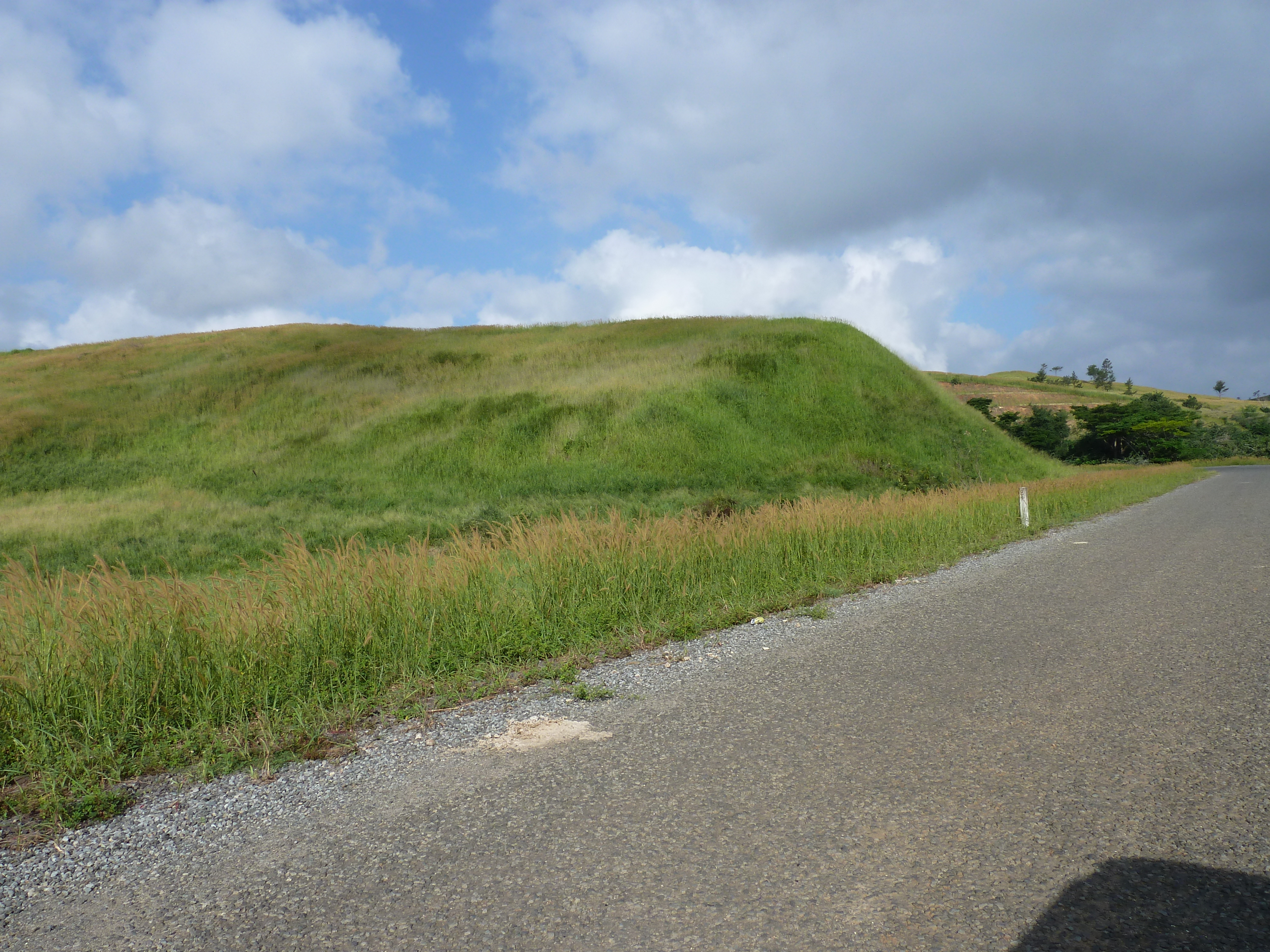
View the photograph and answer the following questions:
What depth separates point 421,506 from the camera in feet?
71.2

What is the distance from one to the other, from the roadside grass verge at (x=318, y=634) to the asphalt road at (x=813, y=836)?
1258mm

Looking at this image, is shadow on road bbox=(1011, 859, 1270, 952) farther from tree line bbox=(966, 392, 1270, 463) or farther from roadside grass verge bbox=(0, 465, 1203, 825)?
tree line bbox=(966, 392, 1270, 463)

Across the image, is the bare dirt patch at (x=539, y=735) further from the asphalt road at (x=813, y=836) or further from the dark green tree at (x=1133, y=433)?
the dark green tree at (x=1133, y=433)

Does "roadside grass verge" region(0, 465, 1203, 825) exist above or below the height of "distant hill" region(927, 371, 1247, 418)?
below

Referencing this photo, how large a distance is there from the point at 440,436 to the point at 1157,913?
2792 cm

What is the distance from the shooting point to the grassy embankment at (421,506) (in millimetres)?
4906

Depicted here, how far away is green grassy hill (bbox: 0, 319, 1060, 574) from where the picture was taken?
20.6 meters

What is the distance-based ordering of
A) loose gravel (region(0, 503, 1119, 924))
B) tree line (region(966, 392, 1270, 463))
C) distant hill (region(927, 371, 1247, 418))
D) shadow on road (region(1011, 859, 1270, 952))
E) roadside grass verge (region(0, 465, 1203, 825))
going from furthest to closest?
distant hill (region(927, 371, 1247, 418))
tree line (region(966, 392, 1270, 463))
roadside grass verge (region(0, 465, 1203, 825))
loose gravel (region(0, 503, 1119, 924))
shadow on road (region(1011, 859, 1270, 952))

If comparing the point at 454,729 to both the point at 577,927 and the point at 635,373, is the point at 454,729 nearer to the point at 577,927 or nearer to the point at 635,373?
the point at 577,927

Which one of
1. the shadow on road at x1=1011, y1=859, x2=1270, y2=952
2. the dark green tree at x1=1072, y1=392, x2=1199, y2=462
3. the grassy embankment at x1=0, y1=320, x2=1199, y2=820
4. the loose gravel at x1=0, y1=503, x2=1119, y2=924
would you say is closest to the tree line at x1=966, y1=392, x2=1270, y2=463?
the dark green tree at x1=1072, y1=392, x2=1199, y2=462

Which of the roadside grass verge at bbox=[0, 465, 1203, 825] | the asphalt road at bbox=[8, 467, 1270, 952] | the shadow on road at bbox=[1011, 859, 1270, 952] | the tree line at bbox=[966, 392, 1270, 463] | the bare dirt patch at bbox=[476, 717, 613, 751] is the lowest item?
the shadow on road at bbox=[1011, 859, 1270, 952]

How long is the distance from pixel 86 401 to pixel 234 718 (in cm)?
3974

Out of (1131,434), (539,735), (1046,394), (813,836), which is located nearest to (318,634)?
(539,735)

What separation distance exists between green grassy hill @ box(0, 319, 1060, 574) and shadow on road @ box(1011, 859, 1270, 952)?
16438mm
